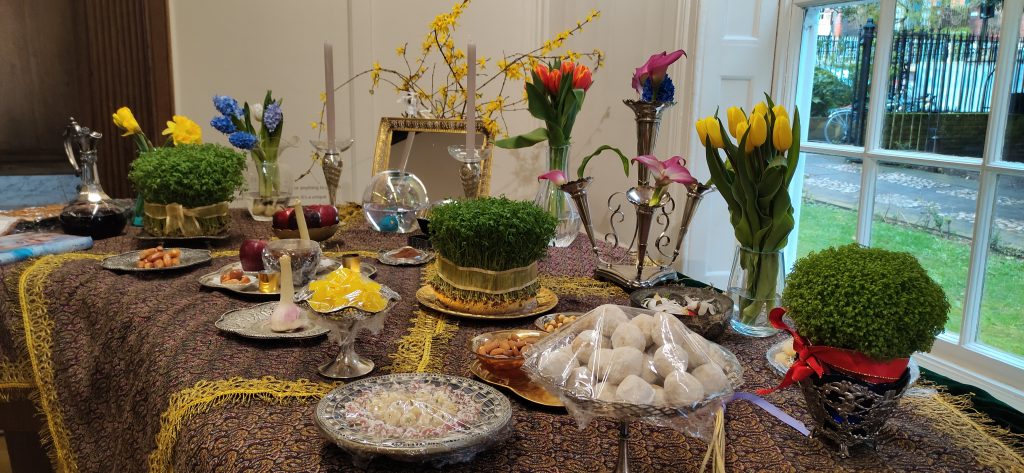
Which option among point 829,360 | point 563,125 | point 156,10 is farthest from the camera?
point 156,10

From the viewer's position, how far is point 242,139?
182cm

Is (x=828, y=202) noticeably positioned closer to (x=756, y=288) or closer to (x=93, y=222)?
(x=756, y=288)

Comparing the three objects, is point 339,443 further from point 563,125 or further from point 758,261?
point 563,125

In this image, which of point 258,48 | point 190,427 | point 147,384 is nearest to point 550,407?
point 190,427

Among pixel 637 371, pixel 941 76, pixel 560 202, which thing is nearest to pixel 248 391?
pixel 637 371

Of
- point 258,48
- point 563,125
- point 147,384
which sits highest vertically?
point 258,48

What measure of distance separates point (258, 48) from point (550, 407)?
2262mm

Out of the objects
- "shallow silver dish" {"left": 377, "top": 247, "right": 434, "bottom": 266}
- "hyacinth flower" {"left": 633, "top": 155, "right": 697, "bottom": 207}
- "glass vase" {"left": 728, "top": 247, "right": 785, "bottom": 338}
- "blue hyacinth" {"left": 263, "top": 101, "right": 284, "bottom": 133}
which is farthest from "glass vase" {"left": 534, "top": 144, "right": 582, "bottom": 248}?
"blue hyacinth" {"left": 263, "top": 101, "right": 284, "bottom": 133}

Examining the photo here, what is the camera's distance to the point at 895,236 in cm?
178

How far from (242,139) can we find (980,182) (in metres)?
1.65

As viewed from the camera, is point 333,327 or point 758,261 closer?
point 333,327

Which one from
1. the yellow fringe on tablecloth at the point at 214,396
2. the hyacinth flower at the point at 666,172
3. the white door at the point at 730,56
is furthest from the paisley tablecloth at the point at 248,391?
the white door at the point at 730,56

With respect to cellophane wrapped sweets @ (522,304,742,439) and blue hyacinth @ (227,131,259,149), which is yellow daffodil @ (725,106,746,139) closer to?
cellophane wrapped sweets @ (522,304,742,439)

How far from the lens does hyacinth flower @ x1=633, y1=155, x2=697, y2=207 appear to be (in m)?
1.27
